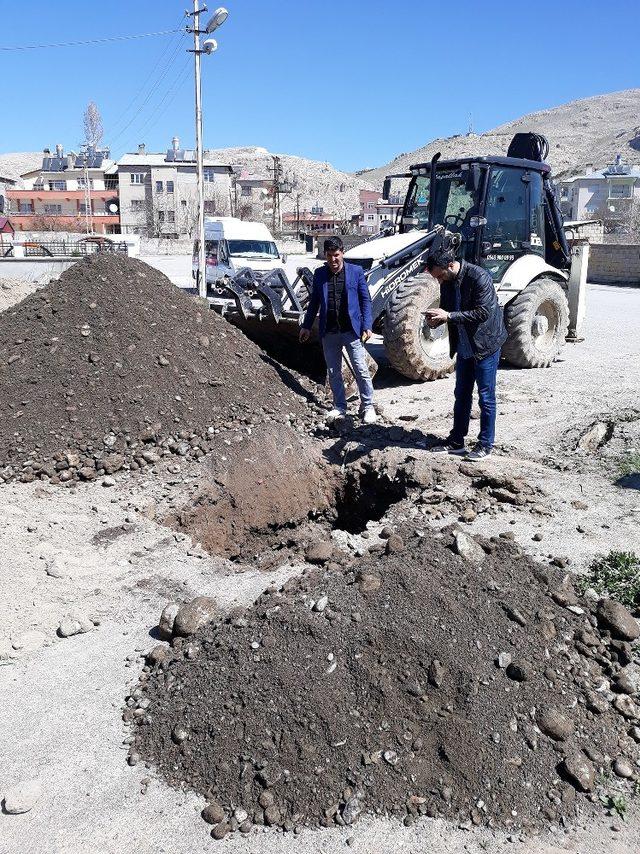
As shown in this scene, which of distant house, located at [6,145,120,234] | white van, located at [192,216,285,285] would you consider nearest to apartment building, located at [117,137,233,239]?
distant house, located at [6,145,120,234]

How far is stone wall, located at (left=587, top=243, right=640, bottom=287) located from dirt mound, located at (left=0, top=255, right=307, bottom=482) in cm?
2217

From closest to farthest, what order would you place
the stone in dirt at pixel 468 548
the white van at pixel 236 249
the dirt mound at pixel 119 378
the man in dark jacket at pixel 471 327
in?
the stone in dirt at pixel 468 548 → the man in dark jacket at pixel 471 327 → the dirt mound at pixel 119 378 → the white van at pixel 236 249

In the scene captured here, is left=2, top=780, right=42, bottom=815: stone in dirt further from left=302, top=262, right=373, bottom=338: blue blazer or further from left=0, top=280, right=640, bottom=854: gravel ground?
left=302, top=262, right=373, bottom=338: blue blazer

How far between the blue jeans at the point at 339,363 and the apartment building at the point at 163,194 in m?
64.4

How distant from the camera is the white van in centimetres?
1867

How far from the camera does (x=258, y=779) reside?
9.54 feet

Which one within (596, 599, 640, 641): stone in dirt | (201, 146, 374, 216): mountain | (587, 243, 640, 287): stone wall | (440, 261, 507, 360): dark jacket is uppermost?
(201, 146, 374, 216): mountain

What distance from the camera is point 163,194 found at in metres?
70.0

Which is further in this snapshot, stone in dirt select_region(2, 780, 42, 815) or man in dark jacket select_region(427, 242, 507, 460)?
man in dark jacket select_region(427, 242, 507, 460)

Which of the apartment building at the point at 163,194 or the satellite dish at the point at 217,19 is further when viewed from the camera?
the apartment building at the point at 163,194

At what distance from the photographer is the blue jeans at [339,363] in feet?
22.0

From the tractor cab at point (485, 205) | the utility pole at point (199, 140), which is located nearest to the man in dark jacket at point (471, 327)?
the tractor cab at point (485, 205)

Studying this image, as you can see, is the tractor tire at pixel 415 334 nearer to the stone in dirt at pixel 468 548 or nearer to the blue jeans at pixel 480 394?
the blue jeans at pixel 480 394

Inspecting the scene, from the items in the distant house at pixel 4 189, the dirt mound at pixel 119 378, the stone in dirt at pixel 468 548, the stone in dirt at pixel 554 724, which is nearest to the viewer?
the stone in dirt at pixel 554 724
